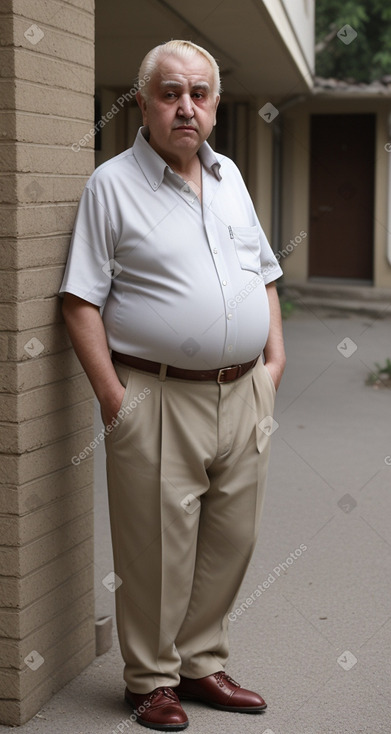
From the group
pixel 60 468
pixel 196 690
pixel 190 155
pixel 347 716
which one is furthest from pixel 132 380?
pixel 347 716

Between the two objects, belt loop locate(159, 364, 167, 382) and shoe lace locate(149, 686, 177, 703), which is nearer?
belt loop locate(159, 364, 167, 382)

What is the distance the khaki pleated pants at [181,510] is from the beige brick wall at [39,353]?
240 millimetres

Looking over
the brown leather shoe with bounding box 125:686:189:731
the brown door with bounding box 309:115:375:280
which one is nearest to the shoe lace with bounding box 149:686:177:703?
the brown leather shoe with bounding box 125:686:189:731

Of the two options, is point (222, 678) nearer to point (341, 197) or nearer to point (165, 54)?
point (165, 54)

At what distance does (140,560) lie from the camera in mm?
3330

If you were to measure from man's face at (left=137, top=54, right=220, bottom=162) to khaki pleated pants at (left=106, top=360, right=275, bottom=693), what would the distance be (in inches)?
27.8

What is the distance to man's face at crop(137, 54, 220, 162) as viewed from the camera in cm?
313

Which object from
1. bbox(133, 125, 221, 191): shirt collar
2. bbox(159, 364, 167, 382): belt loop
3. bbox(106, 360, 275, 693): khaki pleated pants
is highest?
bbox(133, 125, 221, 191): shirt collar

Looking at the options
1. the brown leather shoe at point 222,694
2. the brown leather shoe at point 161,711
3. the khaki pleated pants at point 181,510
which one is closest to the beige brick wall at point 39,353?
the khaki pleated pants at point 181,510

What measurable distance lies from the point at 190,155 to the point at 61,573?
55.9 inches

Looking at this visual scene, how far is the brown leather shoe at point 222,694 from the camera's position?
3.50 metres

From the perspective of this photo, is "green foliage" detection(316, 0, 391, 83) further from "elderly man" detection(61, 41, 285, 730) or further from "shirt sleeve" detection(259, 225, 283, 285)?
"elderly man" detection(61, 41, 285, 730)

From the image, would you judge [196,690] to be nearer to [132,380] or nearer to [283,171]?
[132,380]

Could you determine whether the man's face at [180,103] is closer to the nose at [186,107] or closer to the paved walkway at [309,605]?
the nose at [186,107]
